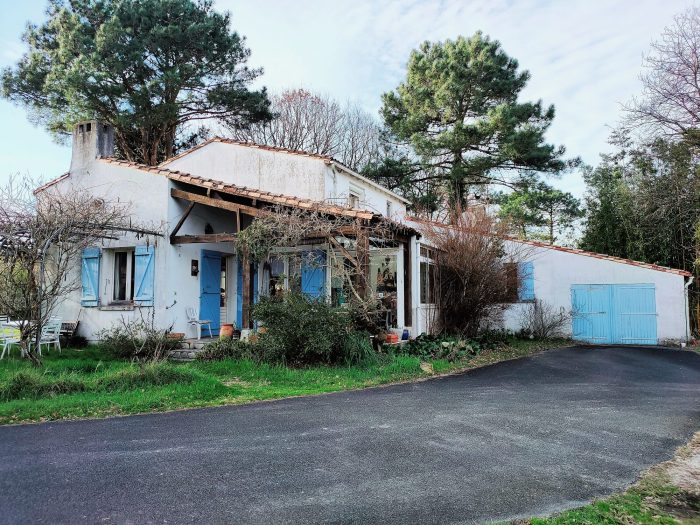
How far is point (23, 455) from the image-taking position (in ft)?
14.8

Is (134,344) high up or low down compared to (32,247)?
down

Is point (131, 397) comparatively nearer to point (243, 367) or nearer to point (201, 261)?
point (243, 367)

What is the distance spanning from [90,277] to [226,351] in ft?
16.9

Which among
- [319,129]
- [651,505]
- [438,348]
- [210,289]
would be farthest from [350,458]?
[319,129]

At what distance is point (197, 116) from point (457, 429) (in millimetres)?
18871

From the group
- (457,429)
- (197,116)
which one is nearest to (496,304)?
(457,429)

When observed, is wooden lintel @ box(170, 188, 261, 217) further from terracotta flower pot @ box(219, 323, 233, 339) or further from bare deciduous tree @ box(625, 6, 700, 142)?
bare deciduous tree @ box(625, 6, 700, 142)

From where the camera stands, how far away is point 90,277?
12398 millimetres

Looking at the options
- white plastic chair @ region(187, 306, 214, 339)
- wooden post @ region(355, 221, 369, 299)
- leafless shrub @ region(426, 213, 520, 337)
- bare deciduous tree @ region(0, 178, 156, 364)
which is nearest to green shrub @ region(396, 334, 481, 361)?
leafless shrub @ region(426, 213, 520, 337)

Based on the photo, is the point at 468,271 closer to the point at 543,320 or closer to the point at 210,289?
the point at 543,320

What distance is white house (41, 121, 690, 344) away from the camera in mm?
11906

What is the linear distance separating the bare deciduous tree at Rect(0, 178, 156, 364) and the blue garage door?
14.7 m

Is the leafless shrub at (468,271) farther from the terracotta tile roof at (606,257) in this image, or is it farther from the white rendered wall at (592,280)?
the white rendered wall at (592,280)

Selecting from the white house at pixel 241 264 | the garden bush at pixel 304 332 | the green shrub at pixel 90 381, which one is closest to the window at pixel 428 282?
the white house at pixel 241 264
